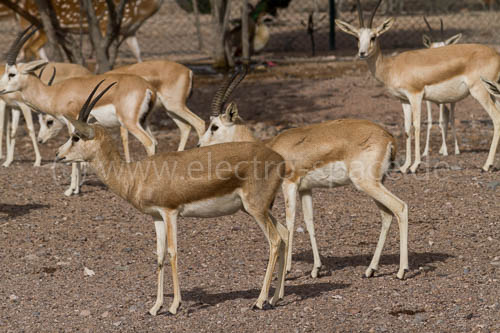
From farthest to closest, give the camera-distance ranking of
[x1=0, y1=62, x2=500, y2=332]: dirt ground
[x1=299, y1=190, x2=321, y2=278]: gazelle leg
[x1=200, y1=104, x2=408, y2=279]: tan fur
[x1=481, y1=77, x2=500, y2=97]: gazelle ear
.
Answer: [x1=481, y1=77, x2=500, y2=97]: gazelle ear < [x1=299, y1=190, x2=321, y2=278]: gazelle leg < [x1=200, y1=104, x2=408, y2=279]: tan fur < [x1=0, y1=62, x2=500, y2=332]: dirt ground

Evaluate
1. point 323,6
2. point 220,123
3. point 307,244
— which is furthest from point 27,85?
point 323,6

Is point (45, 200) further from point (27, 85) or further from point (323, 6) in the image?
point (323, 6)

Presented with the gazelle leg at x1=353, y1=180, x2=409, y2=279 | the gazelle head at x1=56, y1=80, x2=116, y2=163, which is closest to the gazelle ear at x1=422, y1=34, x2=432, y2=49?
the gazelle leg at x1=353, y1=180, x2=409, y2=279

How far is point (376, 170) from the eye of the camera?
5496 millimetres

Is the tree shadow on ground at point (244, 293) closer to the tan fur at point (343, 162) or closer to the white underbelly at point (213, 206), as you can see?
the tan fur at point (343, 162)

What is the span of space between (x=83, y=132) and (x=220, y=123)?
140cm

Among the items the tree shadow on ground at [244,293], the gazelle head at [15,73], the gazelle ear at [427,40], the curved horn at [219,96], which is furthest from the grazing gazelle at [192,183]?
the gazelle ear at [427,40]

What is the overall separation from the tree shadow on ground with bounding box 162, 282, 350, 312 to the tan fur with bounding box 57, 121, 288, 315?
26 centimetres

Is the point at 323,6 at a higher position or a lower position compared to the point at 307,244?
lower

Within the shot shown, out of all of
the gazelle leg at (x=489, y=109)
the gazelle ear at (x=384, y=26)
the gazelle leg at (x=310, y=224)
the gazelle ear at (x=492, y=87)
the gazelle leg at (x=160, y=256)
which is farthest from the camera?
the gazelle ear at (x=384, y=26)

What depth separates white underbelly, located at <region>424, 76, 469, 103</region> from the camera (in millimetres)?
8734

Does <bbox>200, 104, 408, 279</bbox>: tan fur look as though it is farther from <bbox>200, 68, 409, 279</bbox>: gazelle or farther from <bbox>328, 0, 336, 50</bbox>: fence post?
<bbox>328, 0, 336, 50</bbox>: fence post

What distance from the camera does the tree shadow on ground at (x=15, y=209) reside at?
7.56 m

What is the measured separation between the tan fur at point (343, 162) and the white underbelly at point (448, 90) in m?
3.35
